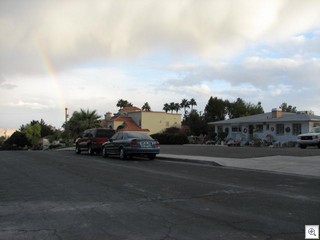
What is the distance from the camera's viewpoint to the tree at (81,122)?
58.4 meters

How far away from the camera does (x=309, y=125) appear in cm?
4569

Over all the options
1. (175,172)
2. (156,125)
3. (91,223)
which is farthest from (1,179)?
(156,125)

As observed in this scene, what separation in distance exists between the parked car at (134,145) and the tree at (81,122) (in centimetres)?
3508

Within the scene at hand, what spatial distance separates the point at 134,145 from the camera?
2273 centimetres

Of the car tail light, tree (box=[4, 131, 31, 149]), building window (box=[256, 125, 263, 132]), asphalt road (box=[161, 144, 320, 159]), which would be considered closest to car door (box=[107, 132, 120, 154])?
the car tail light

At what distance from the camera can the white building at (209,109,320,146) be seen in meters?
46.6

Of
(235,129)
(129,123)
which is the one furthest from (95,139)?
(129,123)

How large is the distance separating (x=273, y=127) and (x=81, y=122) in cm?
2651

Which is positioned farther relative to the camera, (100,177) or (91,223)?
(100,177)

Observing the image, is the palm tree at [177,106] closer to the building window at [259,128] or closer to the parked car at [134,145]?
the building window at [259,128]

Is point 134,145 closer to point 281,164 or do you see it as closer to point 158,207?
point 281,164

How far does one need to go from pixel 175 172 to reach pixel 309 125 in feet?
112

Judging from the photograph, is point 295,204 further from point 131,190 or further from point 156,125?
point 156,125

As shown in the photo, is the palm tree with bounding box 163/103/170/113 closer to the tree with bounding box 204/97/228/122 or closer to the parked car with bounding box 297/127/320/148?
the tree with bounding box 204/97/228/122
